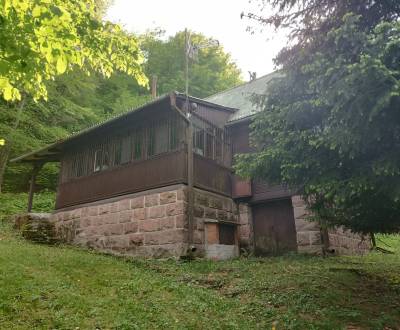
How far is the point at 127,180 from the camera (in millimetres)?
11961

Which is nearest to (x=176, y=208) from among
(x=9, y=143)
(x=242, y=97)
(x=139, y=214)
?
(x=139, y=214)

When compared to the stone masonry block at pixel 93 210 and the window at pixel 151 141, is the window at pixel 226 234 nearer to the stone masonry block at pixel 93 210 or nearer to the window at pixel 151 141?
the window at pixel 151 141

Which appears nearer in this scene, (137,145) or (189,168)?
(189,168)

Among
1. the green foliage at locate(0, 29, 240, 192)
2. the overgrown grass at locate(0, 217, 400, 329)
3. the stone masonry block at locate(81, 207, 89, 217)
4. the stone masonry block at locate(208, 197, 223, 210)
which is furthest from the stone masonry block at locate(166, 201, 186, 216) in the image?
the green foliage at locate(0, 29, 240, 192)

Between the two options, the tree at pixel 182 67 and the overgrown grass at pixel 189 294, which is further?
the tree at pixel 182 67

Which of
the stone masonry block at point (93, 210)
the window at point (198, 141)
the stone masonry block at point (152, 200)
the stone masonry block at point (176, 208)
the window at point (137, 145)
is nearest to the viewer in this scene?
the stone masonry block at point (176, 208)

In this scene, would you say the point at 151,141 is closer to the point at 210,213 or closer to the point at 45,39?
the point at 210,213

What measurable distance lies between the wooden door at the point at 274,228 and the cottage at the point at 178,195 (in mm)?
34

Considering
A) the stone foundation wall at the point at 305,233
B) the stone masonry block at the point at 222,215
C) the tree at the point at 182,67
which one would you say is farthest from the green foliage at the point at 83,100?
the stone foundation wall at the point at 305,233

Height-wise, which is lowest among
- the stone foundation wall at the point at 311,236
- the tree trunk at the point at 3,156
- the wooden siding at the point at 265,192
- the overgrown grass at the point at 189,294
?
the overgrown grass at the point at 189,294

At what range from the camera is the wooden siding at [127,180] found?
35.2ft

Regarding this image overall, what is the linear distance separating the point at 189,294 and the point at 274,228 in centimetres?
610

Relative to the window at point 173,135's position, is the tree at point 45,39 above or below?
below

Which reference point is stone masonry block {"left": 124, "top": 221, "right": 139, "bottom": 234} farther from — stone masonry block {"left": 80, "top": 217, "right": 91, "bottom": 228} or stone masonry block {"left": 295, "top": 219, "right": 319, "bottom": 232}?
stone masonry block {"left": 295, "top": 219, "right": 319, "bottom": 232}
